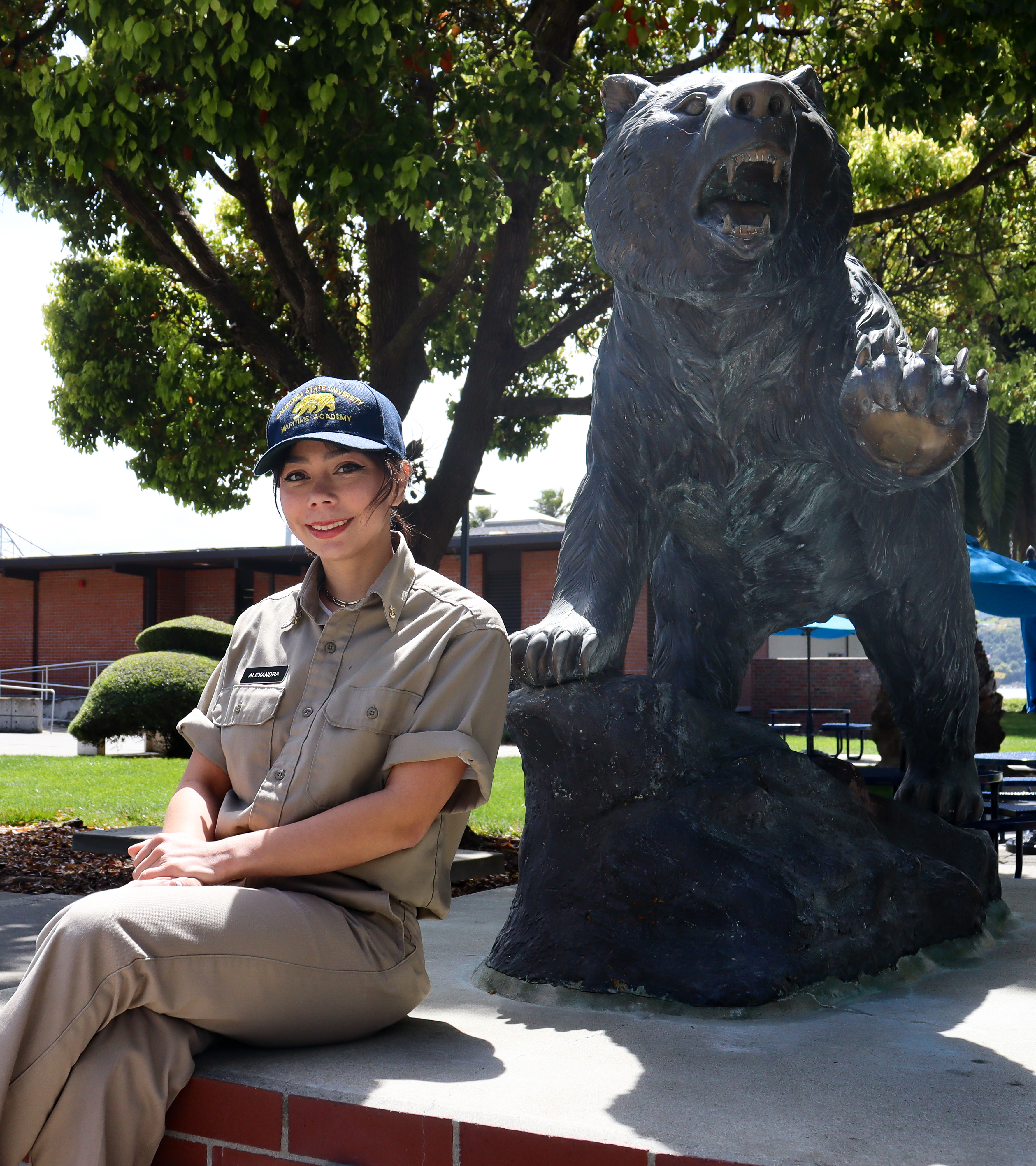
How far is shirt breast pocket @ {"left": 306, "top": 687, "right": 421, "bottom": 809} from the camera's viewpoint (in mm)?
2105

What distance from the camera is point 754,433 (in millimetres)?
2961

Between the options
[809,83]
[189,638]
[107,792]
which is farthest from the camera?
[189,638]

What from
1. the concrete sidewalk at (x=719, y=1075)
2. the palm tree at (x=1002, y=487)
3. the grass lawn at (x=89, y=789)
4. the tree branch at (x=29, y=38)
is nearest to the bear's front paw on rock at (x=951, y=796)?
the concrete sidewalk at (x=719, y=1075)

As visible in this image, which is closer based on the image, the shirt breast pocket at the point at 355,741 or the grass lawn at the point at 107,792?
the shirt breast pocket at the point at 355,741

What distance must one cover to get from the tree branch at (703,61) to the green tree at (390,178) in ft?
0.11

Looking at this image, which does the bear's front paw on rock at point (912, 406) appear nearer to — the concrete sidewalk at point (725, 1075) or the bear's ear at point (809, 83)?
the bear's ear at point (809, 83)

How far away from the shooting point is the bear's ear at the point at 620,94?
2.83 meters

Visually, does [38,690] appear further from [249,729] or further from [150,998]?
[150,998]

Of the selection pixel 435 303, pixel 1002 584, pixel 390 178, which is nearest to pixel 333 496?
pixel 390 178

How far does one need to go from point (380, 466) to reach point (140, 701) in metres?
10.9

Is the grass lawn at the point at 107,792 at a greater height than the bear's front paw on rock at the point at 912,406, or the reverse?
the bear's front paw on rock at the point at 912,406

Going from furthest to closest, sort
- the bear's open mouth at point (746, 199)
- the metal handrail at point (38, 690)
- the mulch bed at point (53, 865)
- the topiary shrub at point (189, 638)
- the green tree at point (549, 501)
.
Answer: the green tree at point (549, 501)
the metal handrail at point (38, 690)
the topiary shrub at point (189, 638)
the mulch bed at point (53, 865)
the bear's open mouth at point (746, 199)

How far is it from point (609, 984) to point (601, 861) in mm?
284

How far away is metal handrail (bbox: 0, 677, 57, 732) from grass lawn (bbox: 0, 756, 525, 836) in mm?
7347
